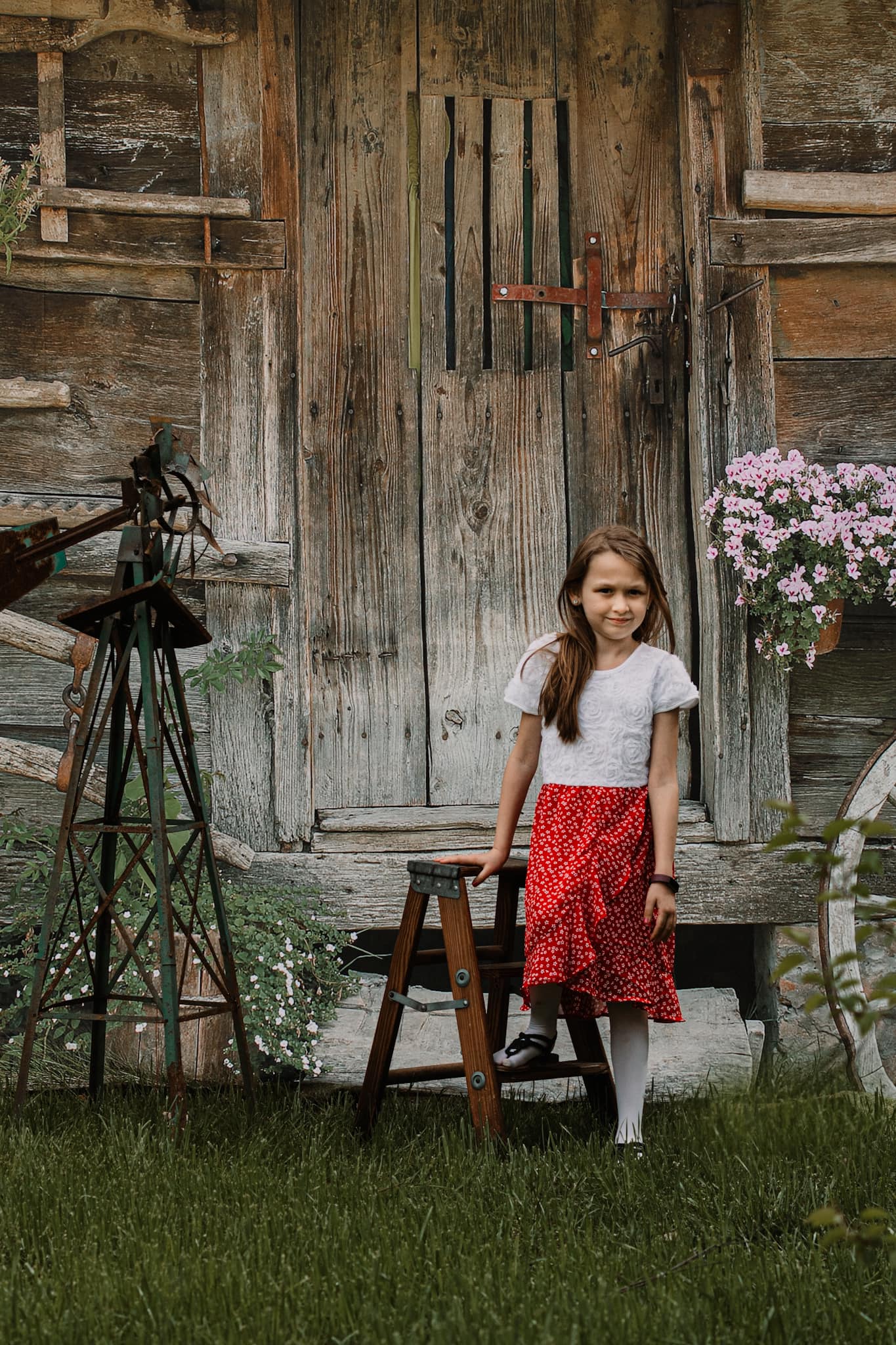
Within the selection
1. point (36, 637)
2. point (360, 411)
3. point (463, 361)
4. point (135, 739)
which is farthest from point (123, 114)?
point (135, 739)

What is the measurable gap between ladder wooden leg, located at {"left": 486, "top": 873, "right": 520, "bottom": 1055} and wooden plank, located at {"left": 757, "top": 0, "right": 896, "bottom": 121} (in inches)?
108

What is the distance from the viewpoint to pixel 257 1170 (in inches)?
97.9

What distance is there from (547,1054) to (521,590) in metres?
1.85

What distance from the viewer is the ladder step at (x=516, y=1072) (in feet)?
9.11

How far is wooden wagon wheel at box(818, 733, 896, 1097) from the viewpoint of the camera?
3.72 meters

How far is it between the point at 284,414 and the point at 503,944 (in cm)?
192

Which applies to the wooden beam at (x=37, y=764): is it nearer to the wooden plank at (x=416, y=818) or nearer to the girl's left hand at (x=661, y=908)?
the wooden plank at (x=416, y=818)

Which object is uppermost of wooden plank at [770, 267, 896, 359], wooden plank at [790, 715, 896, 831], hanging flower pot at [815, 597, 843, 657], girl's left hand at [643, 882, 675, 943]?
wooden plank at [770, 267, 896, 359]

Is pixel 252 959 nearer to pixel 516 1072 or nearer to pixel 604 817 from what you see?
pixel 516 1072

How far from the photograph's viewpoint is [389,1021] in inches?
113

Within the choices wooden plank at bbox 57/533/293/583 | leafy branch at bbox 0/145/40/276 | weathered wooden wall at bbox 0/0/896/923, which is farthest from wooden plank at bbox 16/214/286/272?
wooden plank at bbox 57/533/293/583

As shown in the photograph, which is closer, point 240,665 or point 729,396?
point 240,665

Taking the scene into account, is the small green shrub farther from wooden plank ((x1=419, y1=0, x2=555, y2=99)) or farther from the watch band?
wooden plank ((x1=419, y1=0, x2=555, y2=99))

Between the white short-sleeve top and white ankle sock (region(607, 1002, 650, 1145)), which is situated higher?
the white short-sleeve top
